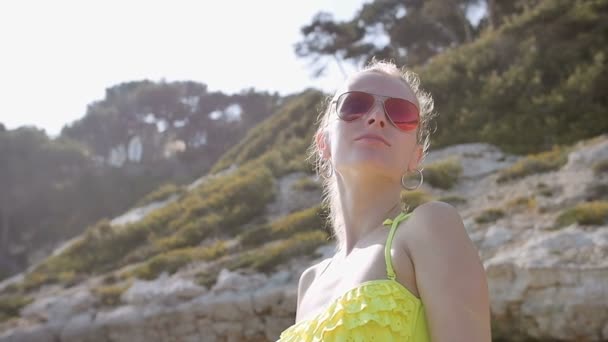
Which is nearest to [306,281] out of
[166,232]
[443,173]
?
[443,173]

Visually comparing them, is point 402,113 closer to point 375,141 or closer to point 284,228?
point 375,141

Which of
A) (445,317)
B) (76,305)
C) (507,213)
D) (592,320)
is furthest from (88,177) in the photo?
(445,317)

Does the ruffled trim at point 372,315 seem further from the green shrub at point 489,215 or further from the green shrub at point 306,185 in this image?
the green shrub at point 306,185

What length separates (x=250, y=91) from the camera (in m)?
42.8

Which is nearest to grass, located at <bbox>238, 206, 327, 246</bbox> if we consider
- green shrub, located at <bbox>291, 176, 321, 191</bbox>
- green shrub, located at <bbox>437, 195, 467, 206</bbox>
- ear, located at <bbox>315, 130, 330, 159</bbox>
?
green shrub, located at <bbox>291, 176, 321, 191</bbox>

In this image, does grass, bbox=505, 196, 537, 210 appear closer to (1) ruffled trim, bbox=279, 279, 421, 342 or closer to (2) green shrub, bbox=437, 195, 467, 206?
(2) green shrub, bbox=437, 195, 467, 206

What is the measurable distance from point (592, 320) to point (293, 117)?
19293 mm

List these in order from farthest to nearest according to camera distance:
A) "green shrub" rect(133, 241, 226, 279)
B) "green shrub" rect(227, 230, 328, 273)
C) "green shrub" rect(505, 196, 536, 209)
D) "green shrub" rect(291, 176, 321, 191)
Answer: "green shrub" rect(291, 176, 321, 191) < "green shrub" rect(133, 241, 226, 279) < "green shrub" rect(227, 230, 328, 273) < "green shrub" rect(505, 196, 536, 209)

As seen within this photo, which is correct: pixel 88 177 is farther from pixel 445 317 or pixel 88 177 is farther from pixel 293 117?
pixel 445 317

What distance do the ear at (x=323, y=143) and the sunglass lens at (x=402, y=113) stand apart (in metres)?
0.36

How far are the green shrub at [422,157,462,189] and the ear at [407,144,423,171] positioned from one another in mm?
9437

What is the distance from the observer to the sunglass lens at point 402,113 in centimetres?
189

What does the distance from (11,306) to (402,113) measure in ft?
36.1

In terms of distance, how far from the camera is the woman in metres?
1.43
